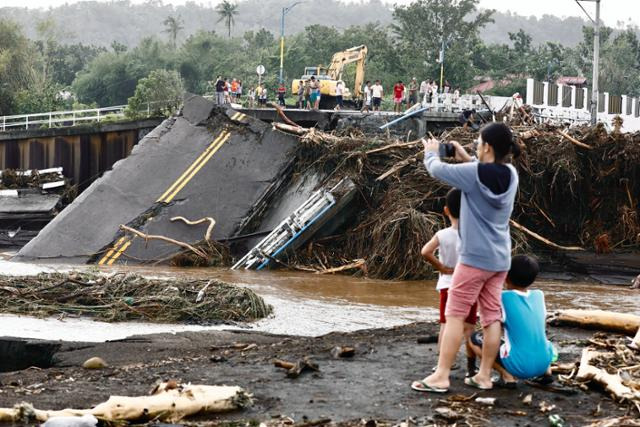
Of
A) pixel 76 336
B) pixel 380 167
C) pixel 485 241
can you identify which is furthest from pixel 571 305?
pixel 485 241

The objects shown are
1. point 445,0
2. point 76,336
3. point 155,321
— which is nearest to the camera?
point 76,336

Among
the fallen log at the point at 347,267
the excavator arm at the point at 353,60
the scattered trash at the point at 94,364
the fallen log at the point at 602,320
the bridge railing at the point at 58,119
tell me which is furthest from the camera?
the excavator arm at the point at 353,60

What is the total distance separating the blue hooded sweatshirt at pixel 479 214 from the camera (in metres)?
7.73

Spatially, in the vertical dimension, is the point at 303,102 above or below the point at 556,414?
above

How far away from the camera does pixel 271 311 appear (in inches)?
637

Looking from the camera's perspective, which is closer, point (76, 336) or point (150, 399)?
point (150, 399)

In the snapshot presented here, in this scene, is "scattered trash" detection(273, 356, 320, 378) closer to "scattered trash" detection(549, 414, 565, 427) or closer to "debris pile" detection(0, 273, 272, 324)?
"scattered trash" detection(549, 414, 565, 427)

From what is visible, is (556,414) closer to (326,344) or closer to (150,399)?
(150,399)

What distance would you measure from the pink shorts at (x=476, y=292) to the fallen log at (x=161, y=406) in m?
1.58

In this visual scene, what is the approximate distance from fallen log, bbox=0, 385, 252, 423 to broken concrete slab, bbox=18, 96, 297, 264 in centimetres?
1661

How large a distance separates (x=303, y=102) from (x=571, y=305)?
2340 centimetres

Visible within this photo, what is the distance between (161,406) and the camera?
23.7 feet

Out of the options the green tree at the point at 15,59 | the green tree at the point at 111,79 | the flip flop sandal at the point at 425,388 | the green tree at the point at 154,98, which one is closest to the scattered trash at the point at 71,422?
the flip flop sandal at the point at 425,388

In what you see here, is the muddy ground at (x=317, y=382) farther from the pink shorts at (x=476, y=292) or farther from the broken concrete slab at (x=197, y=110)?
the broken concrete slab at (x=197, y=110)
